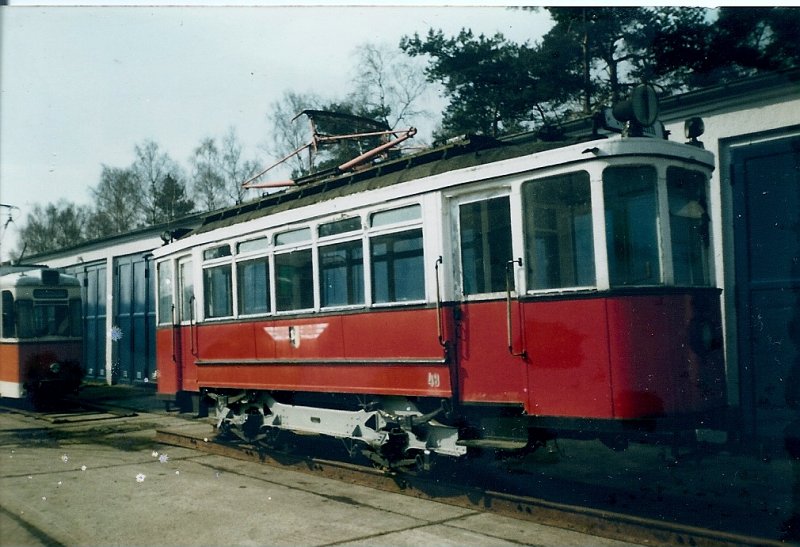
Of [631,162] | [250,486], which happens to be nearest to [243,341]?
[250,486]

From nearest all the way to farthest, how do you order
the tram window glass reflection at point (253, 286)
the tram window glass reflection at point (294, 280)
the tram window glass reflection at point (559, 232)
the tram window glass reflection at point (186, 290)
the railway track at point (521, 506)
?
the railway track at point (521, 506) → the tram window glass reflection at point (559, 232) → the tram window glass reflection at point (294, 280) → the tram window glass reflection at point (253, 286) → the tram window glass reflection at point (186, 290)

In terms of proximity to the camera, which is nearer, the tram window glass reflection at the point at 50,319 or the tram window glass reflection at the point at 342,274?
the tram window glass reflection at the point at 342,274

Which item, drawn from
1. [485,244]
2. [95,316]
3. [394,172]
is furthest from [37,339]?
[485,244]

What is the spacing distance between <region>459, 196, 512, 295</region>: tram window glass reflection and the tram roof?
1.42ft

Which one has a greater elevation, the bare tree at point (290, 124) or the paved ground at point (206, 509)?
the bare tree at point (290, 124)

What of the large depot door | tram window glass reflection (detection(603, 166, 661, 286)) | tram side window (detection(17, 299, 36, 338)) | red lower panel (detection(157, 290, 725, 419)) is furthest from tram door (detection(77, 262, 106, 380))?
tram window glass reflection (detection(603, 166, 661, 286))

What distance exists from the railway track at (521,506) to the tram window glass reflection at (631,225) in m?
1.72

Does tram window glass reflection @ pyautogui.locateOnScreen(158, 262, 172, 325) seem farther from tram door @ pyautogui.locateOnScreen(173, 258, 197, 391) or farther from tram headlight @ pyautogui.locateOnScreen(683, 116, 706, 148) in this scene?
tram headlight @ pyautogui.locateOnScreen(683, 116, 706, 148)

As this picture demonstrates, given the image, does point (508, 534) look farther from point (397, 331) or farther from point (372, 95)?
point (372, 95)

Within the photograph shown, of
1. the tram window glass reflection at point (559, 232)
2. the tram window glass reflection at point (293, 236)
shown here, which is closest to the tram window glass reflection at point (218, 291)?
the tram window glass reflection at point (293, 236)

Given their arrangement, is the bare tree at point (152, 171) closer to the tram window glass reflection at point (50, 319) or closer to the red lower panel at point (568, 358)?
the tram window glass reflection at point (50, 319)

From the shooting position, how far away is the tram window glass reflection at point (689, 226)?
18.4ft

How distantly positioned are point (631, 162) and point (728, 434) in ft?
12.7

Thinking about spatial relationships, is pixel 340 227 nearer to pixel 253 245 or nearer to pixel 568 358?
pixel 253 245
